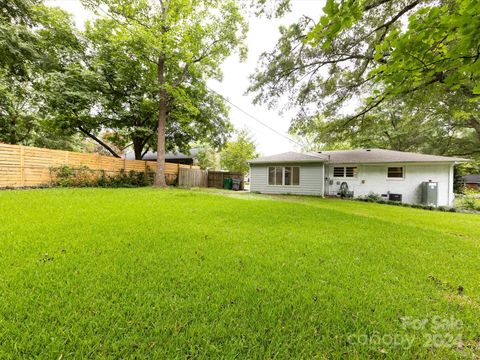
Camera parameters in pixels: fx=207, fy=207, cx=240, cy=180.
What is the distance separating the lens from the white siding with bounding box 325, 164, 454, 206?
11414mm

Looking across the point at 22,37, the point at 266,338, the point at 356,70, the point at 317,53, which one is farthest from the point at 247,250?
the point at 22,37

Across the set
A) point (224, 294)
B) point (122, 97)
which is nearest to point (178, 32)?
point (122, 97)

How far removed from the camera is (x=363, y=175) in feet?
42.7

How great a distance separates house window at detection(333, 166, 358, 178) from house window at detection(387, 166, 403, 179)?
5.71ft

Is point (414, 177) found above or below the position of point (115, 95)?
below

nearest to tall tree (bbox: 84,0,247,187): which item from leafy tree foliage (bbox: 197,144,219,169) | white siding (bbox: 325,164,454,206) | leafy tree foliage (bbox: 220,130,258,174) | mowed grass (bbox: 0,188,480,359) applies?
leafy tree foliage (bbox: 197,144,219,169)

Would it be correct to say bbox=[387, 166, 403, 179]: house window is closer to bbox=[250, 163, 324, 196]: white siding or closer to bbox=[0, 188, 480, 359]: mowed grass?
bbox=[250, 163, 324, 196]: white siding

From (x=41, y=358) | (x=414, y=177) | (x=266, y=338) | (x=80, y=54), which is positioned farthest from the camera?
(x=80, y=54)

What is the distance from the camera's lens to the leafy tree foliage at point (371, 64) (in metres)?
2.20

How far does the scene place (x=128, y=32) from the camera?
10.8 meters

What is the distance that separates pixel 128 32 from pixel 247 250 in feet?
42.7

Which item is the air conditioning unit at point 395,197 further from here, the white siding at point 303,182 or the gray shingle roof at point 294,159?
the gray shingle roof at point 294,159

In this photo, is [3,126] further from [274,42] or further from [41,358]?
[41,358]

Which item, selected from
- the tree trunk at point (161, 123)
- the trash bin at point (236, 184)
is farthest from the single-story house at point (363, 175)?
the tree trunk at point (161, 123)
